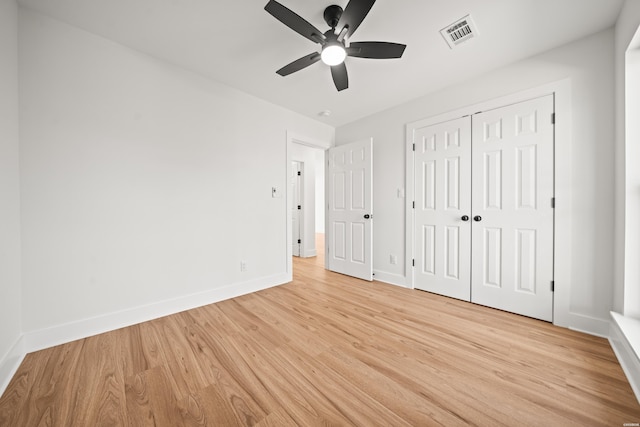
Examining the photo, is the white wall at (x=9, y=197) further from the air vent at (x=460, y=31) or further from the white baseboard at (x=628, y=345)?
the white baseboard at (x=628, y=345)

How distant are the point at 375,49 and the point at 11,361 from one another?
322 centimetres

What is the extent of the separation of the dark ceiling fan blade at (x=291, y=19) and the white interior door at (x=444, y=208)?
6.23 ft

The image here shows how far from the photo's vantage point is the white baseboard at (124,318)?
171 cm

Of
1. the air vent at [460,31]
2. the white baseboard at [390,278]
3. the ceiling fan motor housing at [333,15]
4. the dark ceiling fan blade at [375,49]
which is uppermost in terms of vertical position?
the air vent at [460,31]

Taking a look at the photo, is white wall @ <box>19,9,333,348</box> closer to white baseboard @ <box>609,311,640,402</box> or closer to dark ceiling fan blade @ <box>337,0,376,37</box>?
dark ceiling fan blade @ <box>337,0,376,37</box>

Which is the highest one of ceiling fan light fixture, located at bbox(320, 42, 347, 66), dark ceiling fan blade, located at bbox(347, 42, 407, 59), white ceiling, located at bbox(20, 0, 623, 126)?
white ceiling, located at bbox(20, 0, 623, 126)

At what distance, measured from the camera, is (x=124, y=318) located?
2029 mm

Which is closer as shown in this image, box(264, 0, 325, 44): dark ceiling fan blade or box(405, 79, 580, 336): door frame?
box(264, 0, 325, 44): dark ceiling fan blade

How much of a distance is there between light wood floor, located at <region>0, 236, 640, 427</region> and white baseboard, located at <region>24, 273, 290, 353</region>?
81mm

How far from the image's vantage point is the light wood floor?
3.79ft

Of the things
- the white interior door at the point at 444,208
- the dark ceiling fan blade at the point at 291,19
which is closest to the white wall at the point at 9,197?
the dark ceiling fan blade at the point at 291,19

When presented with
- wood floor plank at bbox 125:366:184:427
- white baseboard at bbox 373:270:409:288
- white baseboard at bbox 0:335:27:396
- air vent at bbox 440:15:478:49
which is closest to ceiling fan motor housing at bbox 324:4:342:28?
air vent at bbox 440:15:478:49

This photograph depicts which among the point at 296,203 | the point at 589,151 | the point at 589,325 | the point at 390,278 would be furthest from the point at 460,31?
the point at 296,203

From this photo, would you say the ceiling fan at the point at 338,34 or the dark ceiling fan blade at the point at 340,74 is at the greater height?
the ceiling fan at the point at 338,34
